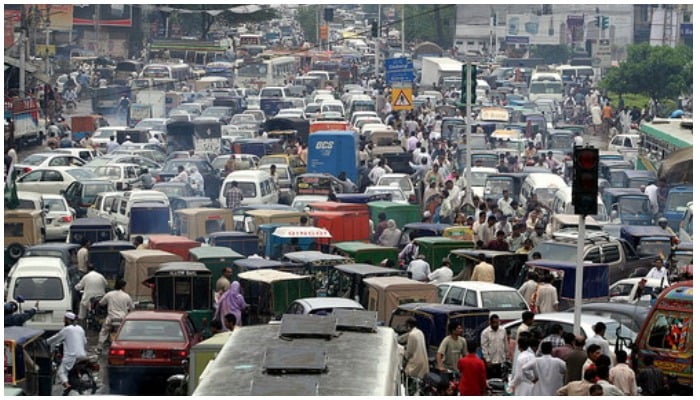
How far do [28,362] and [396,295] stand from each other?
561cm

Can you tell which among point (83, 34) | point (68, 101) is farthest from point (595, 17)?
point (68, 101)

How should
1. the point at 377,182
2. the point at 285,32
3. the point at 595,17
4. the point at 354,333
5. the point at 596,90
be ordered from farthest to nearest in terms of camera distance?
1. the point at 285,32
2. the point at 595,17
3. the point at 596,90
4. the point at 377,182
5. the point at 354,333

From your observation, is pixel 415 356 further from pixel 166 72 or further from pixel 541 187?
pixel 166 72

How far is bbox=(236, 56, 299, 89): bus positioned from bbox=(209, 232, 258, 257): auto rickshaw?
2230 inches

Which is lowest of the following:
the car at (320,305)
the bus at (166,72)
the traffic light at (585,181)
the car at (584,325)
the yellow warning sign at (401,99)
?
the bus at (166,72)

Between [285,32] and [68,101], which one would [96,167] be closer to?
[68,101]

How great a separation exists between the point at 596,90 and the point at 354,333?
224 ft

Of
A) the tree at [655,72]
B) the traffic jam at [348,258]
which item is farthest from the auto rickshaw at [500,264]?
the tree at [655,72]

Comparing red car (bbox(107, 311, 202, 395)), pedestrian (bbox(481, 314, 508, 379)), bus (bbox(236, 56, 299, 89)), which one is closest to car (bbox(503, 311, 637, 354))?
pedestrian (bbox(481, 314, 508, 379))

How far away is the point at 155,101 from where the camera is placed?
6569 cm

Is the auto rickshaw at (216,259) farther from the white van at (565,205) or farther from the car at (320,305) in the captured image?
the white van at (565,205)

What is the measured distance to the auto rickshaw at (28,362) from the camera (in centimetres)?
1792

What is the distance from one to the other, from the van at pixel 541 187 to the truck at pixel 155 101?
94.8 feet

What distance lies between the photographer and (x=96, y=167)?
40.1m
